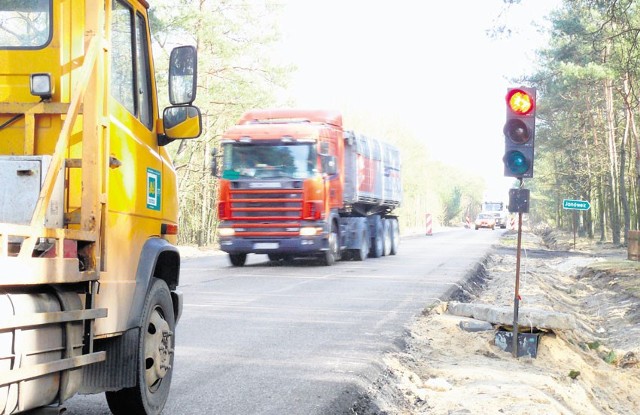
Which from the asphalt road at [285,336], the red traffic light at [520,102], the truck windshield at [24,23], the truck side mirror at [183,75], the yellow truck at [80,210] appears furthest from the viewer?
the red traffic light at [520,102]

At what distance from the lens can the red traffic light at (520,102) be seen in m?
9.98

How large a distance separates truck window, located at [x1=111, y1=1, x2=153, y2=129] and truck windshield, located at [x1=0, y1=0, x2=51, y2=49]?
50 centimetres

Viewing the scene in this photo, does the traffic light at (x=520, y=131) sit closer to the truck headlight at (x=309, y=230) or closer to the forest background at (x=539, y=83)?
the forest background at (x=539, y=83)

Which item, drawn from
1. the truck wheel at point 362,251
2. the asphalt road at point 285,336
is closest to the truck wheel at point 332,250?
the asphalt road at point 285,336

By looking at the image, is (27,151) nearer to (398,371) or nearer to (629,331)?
(398,371)

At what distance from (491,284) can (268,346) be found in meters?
12.3

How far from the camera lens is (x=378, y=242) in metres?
27.4

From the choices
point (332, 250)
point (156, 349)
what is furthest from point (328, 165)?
point (156, 349)

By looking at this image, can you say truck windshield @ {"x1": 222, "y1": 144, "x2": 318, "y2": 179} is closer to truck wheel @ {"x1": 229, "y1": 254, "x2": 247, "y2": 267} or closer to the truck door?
truck wheel @ {"x1": 229, "y1": 254, "x2": 247, "y2": 267}

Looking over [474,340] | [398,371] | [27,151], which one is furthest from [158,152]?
[474,340]

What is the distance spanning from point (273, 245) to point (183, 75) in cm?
1502

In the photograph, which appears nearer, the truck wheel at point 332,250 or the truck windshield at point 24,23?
the truck windshield at point 24,23

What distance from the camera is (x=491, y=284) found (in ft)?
67.8

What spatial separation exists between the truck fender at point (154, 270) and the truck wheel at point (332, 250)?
50.4 ft
